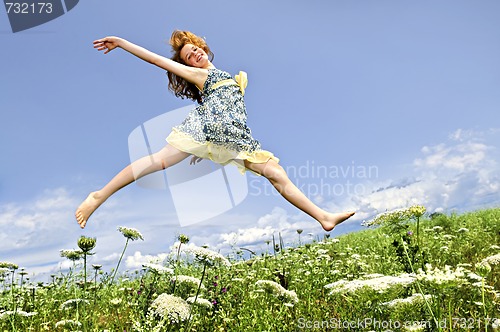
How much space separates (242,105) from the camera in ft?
14.8

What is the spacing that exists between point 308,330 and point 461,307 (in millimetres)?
1343

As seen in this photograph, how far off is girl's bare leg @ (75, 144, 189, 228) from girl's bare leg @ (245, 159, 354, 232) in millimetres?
713

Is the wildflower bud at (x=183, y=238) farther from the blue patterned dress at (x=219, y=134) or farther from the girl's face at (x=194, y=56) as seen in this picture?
the girl's face at (x=194, y=56)

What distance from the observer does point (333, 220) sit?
13.7ft

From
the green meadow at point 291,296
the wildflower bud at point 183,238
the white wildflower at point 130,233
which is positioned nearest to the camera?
the green meadow at point 291,296

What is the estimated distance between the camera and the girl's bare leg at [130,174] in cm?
419

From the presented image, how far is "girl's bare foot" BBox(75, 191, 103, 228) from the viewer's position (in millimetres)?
4262

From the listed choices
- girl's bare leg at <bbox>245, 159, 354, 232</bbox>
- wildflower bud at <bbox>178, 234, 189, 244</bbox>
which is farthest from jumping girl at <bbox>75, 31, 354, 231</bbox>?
wildflower bud at <bbox>178, 234, 189, 244</bbox>

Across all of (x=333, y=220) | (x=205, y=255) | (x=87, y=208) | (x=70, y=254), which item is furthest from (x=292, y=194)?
(x=70, y=254)

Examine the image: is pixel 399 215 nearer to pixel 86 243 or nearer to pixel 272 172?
pixel 272 172

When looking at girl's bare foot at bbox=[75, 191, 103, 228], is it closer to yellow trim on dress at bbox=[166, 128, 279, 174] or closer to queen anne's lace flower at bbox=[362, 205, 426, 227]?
yellow trim on dress at bbox=[166, 128, 279, 174]

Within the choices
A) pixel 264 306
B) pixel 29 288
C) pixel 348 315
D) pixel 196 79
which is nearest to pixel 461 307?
pixel 348 315

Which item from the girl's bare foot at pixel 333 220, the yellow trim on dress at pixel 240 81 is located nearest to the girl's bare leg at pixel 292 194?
the girl's bare foot at pixel 333 220

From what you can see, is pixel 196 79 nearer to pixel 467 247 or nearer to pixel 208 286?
pixel 208 286
